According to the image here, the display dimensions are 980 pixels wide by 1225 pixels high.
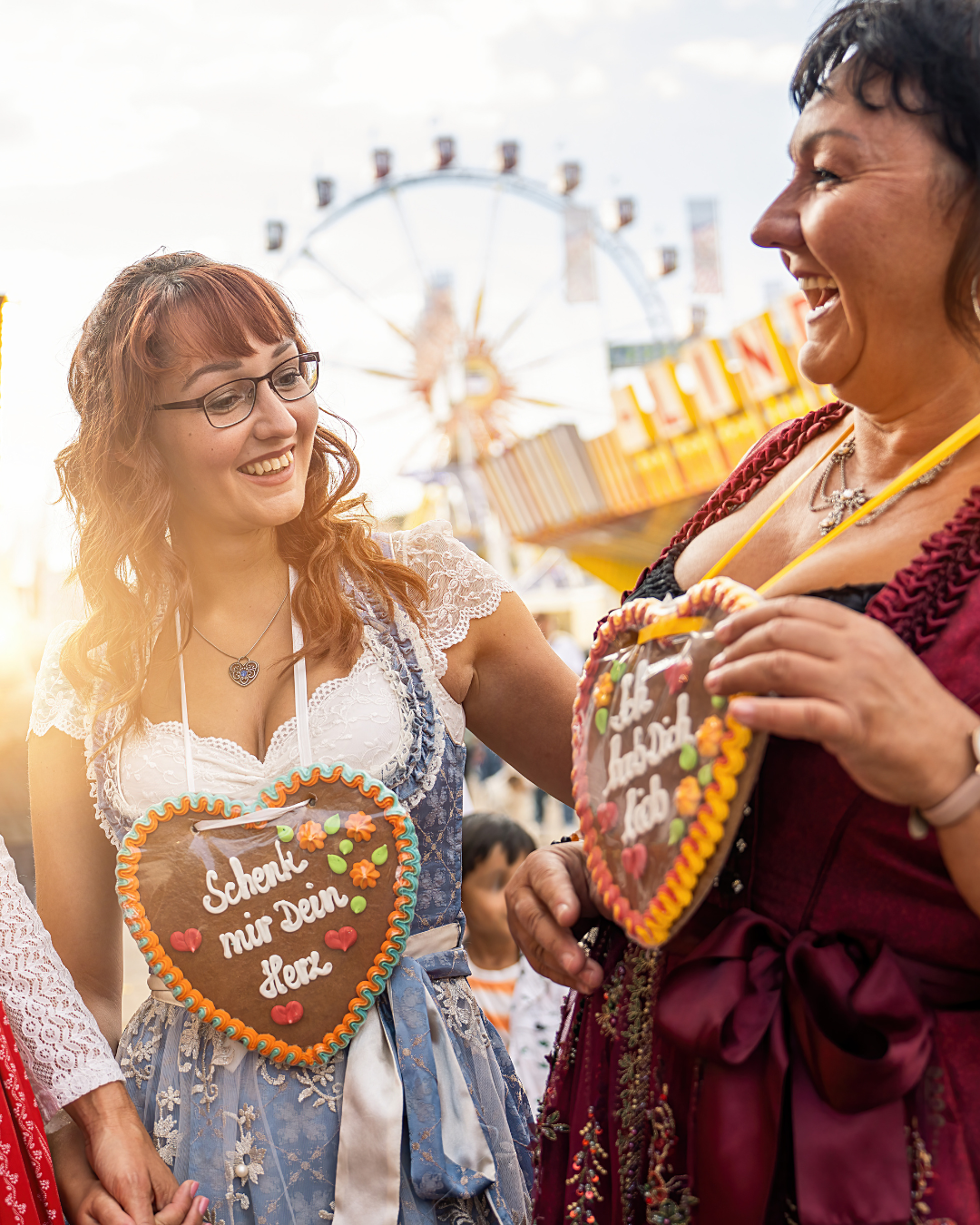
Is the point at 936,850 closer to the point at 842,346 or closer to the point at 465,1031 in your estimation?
the point at 842,346

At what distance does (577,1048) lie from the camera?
1.23m

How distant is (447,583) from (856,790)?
36.1 inches

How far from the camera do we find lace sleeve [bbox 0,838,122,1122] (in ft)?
4.61

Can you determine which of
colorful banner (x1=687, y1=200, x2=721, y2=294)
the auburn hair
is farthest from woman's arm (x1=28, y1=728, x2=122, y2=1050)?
colorful banner (x1=687, y1=200, x2=721, y2=294)

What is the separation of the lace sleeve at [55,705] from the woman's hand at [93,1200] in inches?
22.5

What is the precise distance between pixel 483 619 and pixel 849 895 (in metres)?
0.86

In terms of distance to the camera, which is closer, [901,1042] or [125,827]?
[901,1042]

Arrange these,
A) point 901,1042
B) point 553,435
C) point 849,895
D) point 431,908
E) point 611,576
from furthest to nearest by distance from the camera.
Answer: point 611,576
point 553,435
point 431,908
point 849,895
point 901,1042

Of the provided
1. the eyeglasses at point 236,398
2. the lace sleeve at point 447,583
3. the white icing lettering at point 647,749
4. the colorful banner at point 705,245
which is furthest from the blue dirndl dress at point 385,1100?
the colorful banner at point 705,245

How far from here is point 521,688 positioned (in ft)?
5.80

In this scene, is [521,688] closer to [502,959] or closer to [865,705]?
[865,705]

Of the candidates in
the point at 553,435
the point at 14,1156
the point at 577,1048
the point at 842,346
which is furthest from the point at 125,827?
the point at 553,435

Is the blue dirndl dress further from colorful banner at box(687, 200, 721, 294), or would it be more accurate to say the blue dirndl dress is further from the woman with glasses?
colorful banner at box(687, 200, 721, 294)

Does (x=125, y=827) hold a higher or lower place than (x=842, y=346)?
lower
